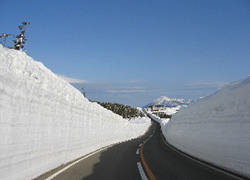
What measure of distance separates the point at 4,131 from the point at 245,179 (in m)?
5.88

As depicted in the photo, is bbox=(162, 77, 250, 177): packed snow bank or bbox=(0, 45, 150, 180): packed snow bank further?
bbox=(162, 77, 250, 177): packed snow bank

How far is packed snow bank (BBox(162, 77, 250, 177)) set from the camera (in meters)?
6.42

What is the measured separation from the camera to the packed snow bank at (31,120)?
502cm

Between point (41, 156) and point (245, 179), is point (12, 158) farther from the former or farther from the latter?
point (245, 179)

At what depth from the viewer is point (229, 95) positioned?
7465 mm

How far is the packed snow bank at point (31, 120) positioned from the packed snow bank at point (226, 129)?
5.68 metres

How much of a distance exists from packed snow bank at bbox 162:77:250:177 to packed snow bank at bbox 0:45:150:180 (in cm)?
568

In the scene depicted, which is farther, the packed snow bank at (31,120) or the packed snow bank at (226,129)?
the packed snow bank at (226,129)

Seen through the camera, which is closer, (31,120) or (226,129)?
(31,120)

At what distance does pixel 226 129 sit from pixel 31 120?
600cm

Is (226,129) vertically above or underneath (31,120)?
underneath

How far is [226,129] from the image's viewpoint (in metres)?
7.50

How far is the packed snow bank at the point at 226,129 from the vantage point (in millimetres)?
6418

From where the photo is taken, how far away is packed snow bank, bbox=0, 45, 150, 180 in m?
5.02
